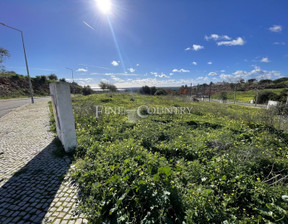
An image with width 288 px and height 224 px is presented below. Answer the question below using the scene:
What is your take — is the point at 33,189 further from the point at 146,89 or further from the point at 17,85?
the point at 146,89

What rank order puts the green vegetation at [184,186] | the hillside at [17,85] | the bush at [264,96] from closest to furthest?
the green vegetation at [184,186] → the bush at [264,96] → the hillside at [17,85]

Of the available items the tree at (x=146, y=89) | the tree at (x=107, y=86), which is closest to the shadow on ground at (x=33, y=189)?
the tree at (x=146, y=89)

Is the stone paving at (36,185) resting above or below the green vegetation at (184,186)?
below

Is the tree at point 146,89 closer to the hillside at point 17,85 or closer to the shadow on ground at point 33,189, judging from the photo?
the hillside at point 17,85

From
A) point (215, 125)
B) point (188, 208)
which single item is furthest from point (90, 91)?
point (188, 208)

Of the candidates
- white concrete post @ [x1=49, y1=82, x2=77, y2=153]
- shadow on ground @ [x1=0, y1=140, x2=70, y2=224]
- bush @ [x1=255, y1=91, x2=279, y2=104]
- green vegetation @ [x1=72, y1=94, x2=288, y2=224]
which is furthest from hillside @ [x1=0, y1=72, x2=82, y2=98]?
bush @ [x1=255, y1=91, x2=279, y2=104]

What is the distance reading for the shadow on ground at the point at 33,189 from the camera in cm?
204

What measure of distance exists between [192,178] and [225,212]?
0.86 m

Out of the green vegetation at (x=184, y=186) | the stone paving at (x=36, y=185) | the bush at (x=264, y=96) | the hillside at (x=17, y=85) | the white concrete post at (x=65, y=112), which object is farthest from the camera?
the hillside at (x=17, y=85)

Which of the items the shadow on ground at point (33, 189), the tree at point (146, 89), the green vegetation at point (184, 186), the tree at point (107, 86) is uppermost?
the tree at point (107, 86)

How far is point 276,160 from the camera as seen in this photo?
10.4 ft

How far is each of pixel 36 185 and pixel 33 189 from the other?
0.40 feet

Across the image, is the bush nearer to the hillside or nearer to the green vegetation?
the green vegetation

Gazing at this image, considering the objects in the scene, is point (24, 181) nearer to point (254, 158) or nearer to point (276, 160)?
point (254, 158)
